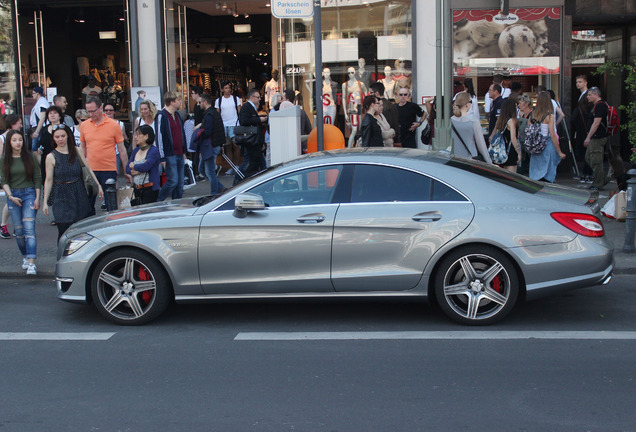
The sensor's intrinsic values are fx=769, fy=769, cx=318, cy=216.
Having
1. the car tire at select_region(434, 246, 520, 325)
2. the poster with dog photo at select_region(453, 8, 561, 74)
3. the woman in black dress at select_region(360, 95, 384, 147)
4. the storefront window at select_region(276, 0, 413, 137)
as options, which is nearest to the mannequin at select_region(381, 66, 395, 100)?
the storefront window at select_region(276, 0, 413, 137)

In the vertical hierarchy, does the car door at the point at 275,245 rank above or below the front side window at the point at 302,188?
below

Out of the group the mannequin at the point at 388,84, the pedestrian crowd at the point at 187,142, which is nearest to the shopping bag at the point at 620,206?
the pedestrian crowd at the point at 187,142

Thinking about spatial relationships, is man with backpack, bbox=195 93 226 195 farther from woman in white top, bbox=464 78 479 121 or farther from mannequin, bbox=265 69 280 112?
mannequin, bbox=265 69 280 112

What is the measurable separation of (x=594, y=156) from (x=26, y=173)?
30.4ft

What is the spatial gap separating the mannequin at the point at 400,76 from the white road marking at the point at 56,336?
10.6 metres

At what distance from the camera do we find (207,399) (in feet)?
16.4

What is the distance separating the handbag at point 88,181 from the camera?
8914 mm

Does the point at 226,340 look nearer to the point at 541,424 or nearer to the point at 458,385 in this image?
the point at 458,385

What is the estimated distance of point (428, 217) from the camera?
6.35 metres

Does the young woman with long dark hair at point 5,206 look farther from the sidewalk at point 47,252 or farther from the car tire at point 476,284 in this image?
the car tire at point 476,284

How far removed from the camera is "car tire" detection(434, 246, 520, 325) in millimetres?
6305

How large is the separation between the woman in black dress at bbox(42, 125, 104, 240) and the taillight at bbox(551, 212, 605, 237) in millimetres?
5306

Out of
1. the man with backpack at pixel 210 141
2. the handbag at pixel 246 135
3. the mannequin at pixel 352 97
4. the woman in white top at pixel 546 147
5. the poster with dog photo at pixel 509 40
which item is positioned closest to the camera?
the woman in white top at pixel 546 147

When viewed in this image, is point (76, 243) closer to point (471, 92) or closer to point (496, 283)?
point (496, 283)
